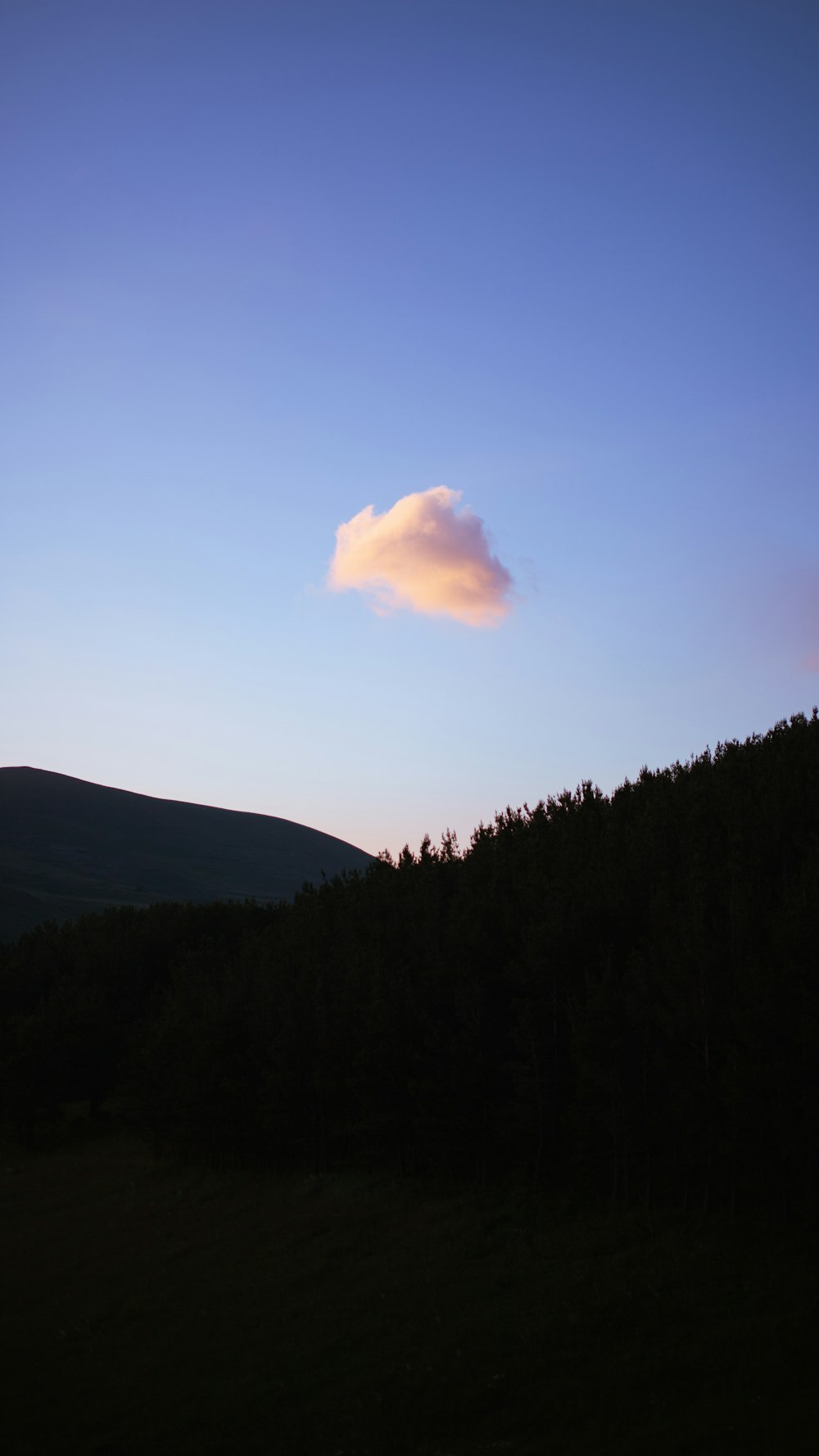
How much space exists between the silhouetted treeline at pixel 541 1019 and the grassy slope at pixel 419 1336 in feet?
10.8

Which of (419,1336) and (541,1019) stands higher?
(541,1019)

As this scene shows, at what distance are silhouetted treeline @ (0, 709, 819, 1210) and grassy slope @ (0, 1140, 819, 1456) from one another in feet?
10.8

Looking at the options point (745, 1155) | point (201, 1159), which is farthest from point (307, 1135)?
point (745, 1155)

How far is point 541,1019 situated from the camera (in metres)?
41.3

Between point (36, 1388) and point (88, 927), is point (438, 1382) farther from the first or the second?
point (88, 927)

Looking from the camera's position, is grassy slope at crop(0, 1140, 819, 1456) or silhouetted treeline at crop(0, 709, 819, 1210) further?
silhouetted treeline at crop(0, 709, 819, 1210)

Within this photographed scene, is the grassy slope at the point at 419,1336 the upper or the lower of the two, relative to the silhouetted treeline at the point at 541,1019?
lower

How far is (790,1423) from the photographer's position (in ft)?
56.6

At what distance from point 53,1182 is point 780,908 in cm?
4621

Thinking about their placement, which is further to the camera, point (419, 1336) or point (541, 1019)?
point (541, 1019)

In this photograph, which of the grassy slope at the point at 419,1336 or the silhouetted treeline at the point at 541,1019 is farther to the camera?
the silhouetted treeline at the point at 541,1019

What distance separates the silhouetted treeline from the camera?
32750mm

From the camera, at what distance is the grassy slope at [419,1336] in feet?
64.3

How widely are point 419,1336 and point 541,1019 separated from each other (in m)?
17.3
